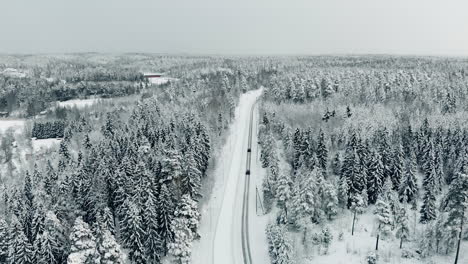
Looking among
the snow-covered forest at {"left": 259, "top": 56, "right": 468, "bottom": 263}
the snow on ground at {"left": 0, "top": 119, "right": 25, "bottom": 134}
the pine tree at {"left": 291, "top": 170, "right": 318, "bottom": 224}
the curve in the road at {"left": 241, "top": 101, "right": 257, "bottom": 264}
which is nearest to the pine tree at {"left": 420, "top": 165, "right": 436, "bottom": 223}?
the snow-covered forest at {"left": 259, "top": 56, "right": 468, "bottom": 263}

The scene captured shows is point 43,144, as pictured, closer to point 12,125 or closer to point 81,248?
point 12,125

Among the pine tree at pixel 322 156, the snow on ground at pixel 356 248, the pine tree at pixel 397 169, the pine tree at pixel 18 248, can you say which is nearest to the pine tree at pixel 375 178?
the pine tree at pixel 397 169

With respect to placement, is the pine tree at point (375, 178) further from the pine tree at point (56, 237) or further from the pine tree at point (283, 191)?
the pine tree at point (56, 237)

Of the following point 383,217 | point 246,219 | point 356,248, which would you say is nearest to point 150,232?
point 246,219

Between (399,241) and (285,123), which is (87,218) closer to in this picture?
(399,241)

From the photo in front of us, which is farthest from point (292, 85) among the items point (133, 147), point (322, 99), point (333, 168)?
point (133, 147)

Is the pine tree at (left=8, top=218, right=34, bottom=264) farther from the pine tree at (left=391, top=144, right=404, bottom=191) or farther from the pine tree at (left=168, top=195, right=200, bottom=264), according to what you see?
the pine tree at (left=391, top=144, right=404, bottom=191)

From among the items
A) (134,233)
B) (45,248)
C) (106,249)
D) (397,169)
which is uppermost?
(397,169)
